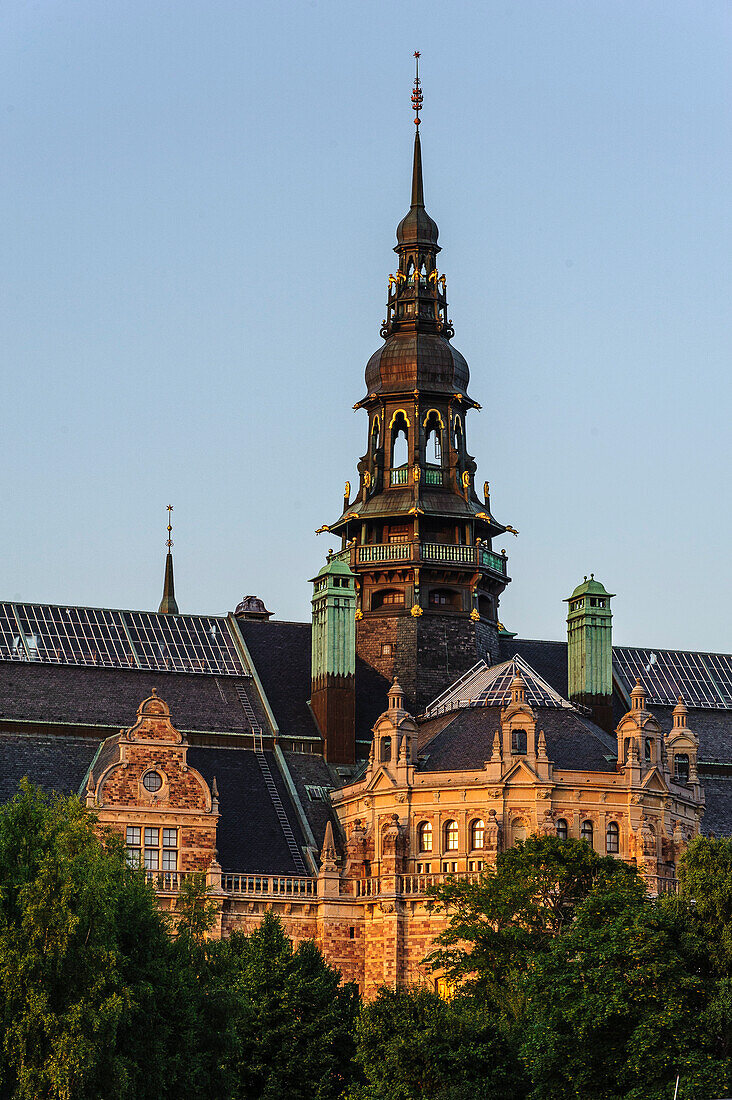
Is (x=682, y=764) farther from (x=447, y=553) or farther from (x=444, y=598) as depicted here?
(x=447, y=553)

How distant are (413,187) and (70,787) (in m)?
45.8

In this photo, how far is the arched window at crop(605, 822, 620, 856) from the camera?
120062 mm

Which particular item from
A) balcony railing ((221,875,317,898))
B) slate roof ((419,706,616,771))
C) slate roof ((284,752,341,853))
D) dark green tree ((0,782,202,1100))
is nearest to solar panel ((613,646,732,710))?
slate roof ((419,706,616,771))

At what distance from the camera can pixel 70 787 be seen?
402 feet

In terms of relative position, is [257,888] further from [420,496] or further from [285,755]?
[420,496]

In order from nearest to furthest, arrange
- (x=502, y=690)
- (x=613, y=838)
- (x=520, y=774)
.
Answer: (x=520, y=774) → (x=613, y=838) → (x=502, y=690)

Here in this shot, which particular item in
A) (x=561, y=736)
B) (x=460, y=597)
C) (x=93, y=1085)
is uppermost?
(x=460, y=597)

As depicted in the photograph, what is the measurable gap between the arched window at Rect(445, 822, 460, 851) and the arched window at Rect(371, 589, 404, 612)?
2036cm

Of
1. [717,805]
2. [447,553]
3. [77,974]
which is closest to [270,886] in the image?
[447,553]

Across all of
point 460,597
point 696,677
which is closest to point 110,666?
point 460,597

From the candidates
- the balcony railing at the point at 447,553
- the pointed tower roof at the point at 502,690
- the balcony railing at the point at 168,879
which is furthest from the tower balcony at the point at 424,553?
the balcony railing at the point at 168,879

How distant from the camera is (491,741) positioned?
397ft

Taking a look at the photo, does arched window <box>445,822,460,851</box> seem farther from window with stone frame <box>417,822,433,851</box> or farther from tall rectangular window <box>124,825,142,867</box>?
tall rectangular window <box>124,825,142,867</box>

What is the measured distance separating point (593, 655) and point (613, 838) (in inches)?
780
